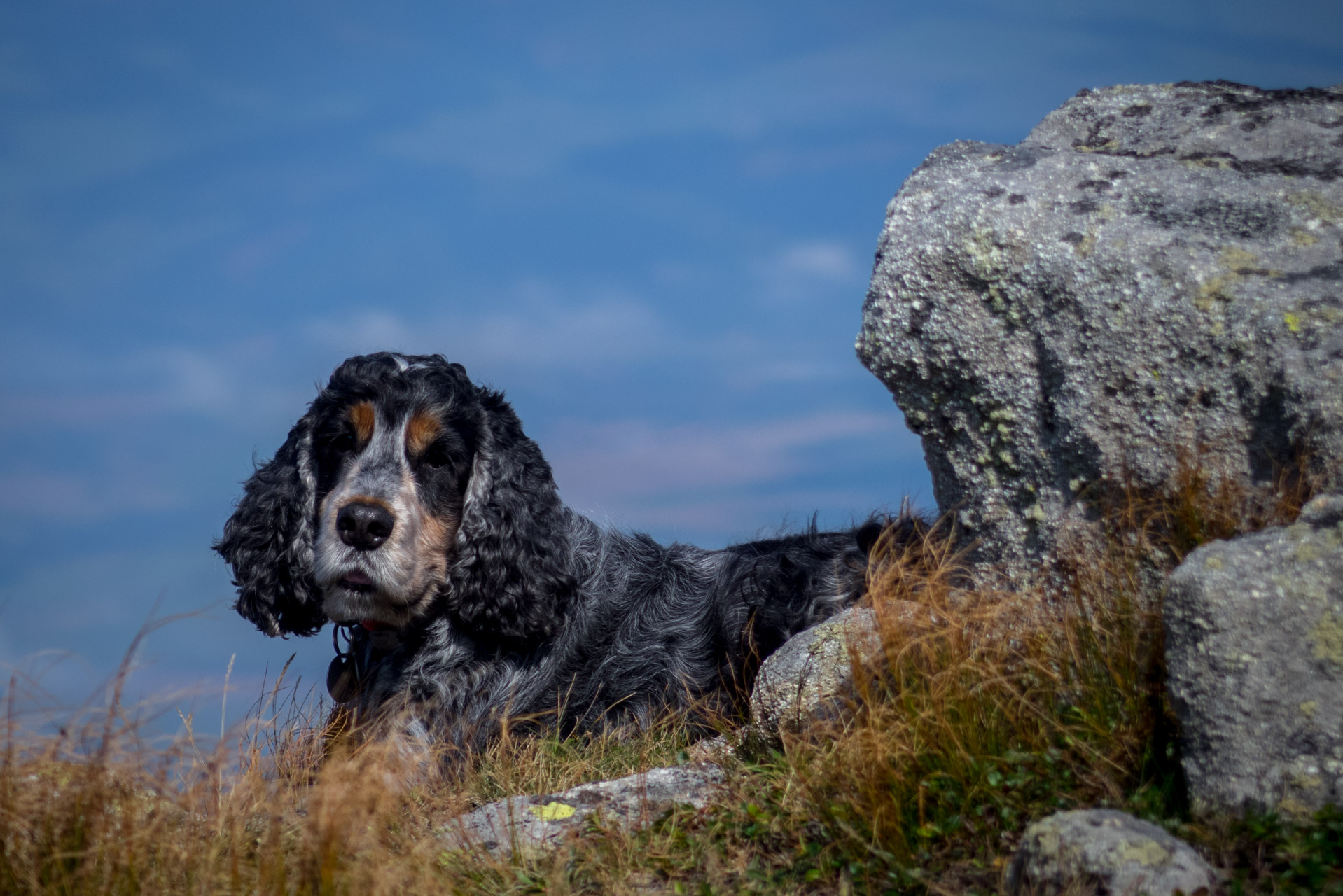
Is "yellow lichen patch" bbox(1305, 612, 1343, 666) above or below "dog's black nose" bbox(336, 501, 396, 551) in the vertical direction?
below

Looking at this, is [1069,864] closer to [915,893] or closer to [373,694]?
[915,893]

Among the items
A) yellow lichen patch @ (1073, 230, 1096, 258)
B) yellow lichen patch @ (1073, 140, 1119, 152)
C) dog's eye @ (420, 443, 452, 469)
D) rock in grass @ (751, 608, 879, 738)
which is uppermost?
yellow lichen patch @ (1073, 140, 1119, 152)

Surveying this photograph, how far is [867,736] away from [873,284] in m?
2.07

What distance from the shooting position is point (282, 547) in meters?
6.39

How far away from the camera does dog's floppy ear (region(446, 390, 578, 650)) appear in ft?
19.9

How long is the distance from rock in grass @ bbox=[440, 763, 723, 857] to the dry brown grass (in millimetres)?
94

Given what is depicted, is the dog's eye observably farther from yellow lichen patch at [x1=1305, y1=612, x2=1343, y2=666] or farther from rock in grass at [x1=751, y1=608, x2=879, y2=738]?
yellow lichen patch at [x1=1305, y1=612, x2=1343, y2=666]

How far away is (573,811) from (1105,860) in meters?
2.15

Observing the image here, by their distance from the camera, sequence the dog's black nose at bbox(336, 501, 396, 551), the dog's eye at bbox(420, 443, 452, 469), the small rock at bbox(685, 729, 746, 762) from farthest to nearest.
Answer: the dog's eye at bbox(420, 443, 452, 469) < the dog's black nose at bbox(336, 501, 396, 551) < the small rock at bbox(685, 729, 746, 762)

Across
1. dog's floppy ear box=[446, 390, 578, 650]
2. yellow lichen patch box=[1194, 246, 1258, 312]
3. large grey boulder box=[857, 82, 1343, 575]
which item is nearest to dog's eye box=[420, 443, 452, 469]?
dog's floppy ear box=[446, 390, 578, 650]

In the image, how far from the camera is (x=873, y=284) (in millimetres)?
5078

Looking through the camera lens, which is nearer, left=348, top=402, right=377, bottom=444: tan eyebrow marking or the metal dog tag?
left=348, top=402, right=377, bottom=444: tan eyebrow marking

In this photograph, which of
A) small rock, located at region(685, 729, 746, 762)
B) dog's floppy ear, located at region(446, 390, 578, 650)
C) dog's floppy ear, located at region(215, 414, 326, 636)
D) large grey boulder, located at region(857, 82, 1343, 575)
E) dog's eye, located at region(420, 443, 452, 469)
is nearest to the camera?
large grey boulder, located at region(857, 82, 1343, 575)

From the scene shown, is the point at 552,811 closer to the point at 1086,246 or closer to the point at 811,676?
the point at 811,676
